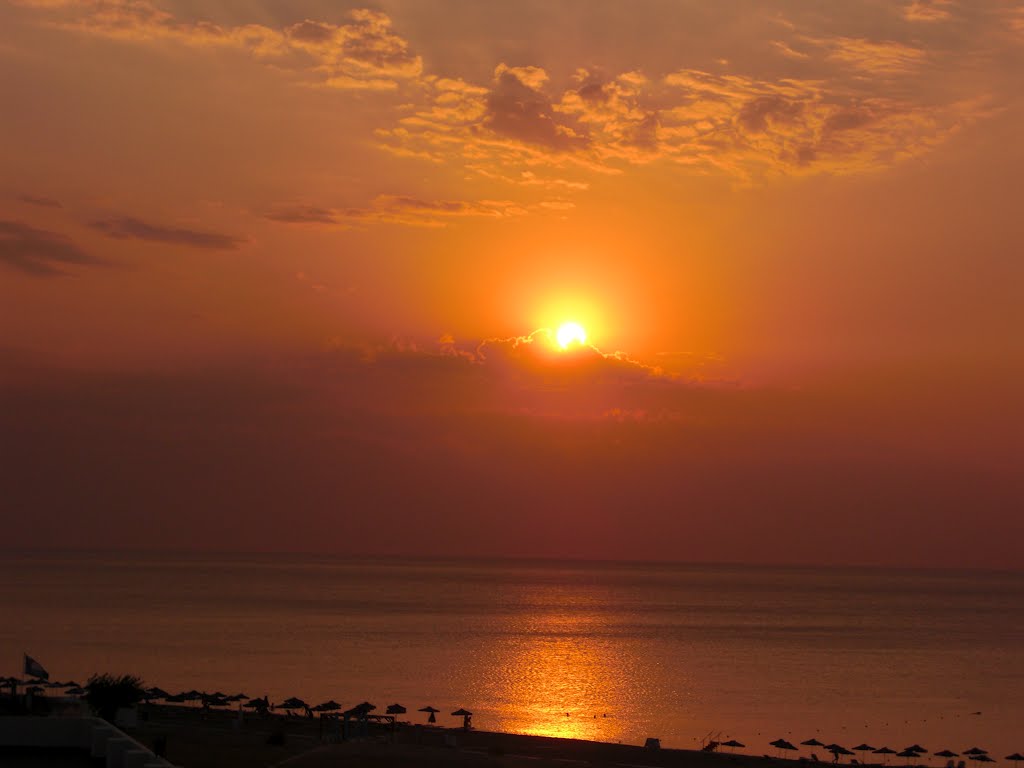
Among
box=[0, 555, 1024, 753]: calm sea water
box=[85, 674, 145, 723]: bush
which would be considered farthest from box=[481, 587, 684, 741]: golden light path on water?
box=[85, 674, 145, 723]: bush

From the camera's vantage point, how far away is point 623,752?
163 ft

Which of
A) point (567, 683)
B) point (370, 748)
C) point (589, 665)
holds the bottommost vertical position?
point (370, 748)

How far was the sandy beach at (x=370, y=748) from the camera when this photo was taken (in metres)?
38.0

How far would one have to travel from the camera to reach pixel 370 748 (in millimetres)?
41281

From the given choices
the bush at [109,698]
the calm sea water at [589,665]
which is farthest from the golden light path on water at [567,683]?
the bush at [109,698]

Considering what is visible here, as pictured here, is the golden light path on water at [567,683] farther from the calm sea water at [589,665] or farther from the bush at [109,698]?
the bush at [109,698]

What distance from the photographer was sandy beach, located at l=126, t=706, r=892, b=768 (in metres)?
38.0

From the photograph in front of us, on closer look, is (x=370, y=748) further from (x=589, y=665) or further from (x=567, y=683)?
(x=589, y=665)

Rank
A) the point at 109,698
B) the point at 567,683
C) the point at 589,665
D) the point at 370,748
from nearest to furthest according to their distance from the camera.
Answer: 1. the point at 370,748
2. the point at 109,698
3. the point at 567,683
4. the point at 589,665

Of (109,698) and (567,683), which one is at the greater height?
(567,683)

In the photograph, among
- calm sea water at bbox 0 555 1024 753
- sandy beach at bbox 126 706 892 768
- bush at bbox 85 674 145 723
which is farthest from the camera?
calm sea water at bbox 0 555 1024 753

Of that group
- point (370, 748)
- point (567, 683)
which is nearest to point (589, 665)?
point (567, 683)

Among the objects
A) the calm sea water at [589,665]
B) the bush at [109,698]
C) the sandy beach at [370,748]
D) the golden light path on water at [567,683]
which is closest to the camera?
the sandy beach at [370,748]

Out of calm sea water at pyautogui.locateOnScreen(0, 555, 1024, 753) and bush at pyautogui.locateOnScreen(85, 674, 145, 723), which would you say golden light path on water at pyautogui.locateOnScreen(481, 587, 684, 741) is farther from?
bush at pyautogui.locateOnScreen(85, 674, 145, 723)
